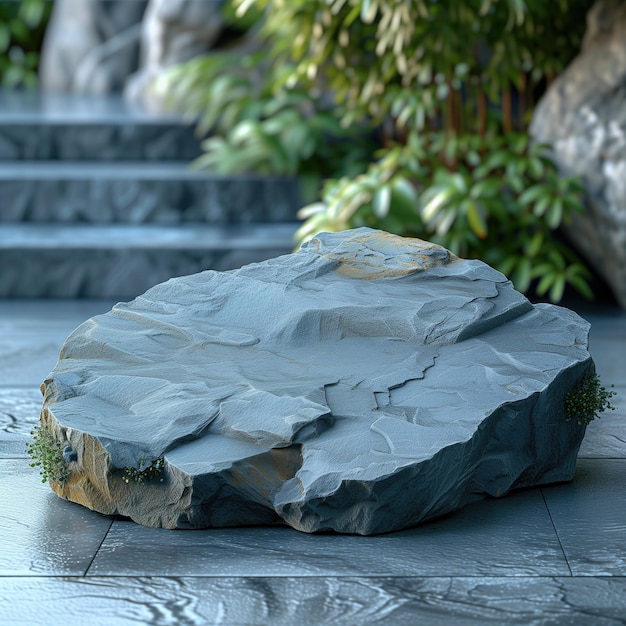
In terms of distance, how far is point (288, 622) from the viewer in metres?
1.98

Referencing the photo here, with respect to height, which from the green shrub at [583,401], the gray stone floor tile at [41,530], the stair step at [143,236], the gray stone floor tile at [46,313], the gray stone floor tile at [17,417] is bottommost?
the gray stone floor tile at [46,313]

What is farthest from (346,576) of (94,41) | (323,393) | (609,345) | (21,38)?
(21,38)

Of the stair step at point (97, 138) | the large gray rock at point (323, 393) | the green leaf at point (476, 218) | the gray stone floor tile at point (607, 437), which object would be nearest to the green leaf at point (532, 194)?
the green leaf at point (476, 218)

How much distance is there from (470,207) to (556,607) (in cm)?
290

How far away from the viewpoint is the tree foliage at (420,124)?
4863 millimetres

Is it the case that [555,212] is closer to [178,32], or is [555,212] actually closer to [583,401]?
[583,401]

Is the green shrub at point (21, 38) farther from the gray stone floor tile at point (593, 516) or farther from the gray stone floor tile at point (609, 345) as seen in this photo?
the gray stone floor tile at point (593, 516)

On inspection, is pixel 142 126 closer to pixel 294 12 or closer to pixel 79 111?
pixel 79 111

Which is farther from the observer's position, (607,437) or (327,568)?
(607,437)

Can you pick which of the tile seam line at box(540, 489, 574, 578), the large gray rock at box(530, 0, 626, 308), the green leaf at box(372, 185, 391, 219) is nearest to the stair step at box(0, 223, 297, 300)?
the green leaf at box(372, 185, 391, 219)

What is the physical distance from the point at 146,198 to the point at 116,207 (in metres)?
0.18

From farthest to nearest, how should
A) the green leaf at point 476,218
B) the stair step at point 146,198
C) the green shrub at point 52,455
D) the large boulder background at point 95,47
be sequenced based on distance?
the large boulder background at point 95,47 < the stair step at point 146,198 < the green leaf at point 476,218 < the green shrub at point 52,455

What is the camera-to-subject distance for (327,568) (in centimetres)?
220

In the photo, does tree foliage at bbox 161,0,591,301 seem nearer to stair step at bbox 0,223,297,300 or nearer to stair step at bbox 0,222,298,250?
stair step at bbox 0,222,298,250
